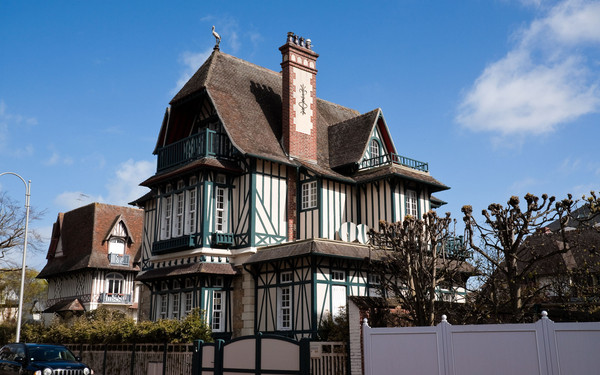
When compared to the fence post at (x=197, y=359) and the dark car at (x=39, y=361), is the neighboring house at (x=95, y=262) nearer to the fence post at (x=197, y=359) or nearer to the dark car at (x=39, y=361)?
the dark car at (x=39, y=361)

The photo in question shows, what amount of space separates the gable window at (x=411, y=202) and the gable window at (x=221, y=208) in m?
7.72

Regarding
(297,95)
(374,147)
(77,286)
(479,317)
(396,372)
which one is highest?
(297,95)

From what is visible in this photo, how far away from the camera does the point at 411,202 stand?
83.5ft

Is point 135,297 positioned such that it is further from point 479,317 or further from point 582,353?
point 582,353

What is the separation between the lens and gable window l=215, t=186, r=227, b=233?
23922mm

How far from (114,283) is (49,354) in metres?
24.3

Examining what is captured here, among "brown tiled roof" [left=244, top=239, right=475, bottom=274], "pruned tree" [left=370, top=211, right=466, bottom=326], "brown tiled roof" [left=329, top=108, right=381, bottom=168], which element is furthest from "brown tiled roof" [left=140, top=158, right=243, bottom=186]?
"pruned tree" [left=370, top=211, right=466, bottom=326]

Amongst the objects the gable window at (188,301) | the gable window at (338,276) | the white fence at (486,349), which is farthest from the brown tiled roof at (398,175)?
the white fence at (486,349)

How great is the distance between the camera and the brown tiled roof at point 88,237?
133ft

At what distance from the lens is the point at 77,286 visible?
41031 millimetres

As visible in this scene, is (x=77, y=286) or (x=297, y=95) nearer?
(x=297, y=95)

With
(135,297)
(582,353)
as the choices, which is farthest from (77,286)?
(582,353)

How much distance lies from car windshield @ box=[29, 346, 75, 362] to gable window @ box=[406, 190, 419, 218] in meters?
14.3

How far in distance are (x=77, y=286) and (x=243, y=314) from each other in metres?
22.5
